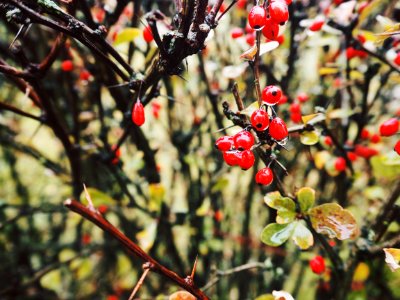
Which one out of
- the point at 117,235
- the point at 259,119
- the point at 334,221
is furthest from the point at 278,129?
the point at 117,235

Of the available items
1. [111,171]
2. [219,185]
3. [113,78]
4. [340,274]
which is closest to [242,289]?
[219,185]

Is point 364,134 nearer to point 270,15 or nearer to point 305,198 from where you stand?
point 305,198

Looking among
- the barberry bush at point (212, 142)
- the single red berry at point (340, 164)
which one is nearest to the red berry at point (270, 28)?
the barberry bush at point (212, 142)

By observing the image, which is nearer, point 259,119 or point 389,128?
point 259,119

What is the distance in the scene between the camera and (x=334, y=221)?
1087 mm

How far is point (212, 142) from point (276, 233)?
1247 mm

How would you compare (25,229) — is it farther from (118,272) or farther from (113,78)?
(113,78)

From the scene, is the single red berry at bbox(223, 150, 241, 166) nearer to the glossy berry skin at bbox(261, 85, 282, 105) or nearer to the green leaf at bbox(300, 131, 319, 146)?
the glossy berry skin at bbox(261, 85, 282, 105)

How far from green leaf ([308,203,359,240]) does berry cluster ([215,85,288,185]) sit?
0.21 m

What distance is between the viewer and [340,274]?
1465 mm

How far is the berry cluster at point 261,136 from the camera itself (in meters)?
0.94

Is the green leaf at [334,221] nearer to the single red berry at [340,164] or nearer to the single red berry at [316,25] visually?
the single red berry at [340,164]

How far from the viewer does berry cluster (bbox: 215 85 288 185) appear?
94cm

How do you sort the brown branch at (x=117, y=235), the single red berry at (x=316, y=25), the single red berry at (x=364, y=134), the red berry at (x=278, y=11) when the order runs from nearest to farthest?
the brown branch at (x=117, y=235) < the red berry at (x=278, y=11) < the single red berry at (x=316, y=25) < the single red berry at (x=364, y=134)
